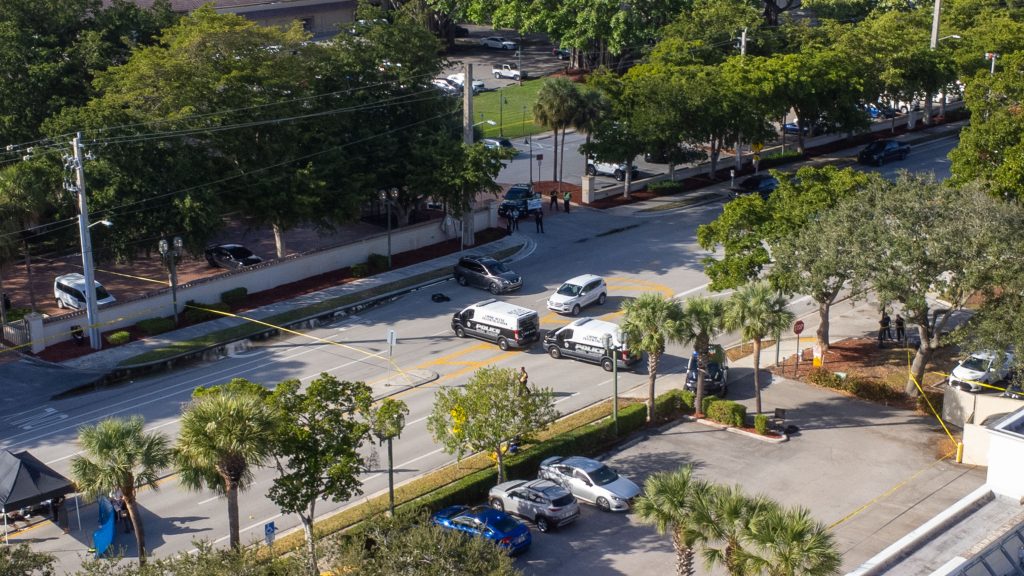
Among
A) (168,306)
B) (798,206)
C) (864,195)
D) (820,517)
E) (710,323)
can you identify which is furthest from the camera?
(168,306)

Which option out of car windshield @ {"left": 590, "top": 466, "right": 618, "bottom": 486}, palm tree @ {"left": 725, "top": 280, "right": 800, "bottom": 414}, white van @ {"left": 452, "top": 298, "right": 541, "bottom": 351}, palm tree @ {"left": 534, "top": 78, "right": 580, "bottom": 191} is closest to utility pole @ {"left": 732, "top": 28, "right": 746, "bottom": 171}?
palm tree @ {"left": 534, "top": 78, "right": 580, "bottom": 191}

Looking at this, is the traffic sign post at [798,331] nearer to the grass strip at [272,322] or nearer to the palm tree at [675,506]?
the grass strip at [272,322]

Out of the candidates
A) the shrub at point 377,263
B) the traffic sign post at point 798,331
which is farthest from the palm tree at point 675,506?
the shrub at point 377,263

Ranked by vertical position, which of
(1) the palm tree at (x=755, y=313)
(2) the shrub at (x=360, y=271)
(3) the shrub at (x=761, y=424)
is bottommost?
(3) the shrub at (x=761, y=424)

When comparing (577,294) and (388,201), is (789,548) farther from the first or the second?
(388,201)

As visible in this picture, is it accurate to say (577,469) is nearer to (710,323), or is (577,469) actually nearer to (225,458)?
(710,323)

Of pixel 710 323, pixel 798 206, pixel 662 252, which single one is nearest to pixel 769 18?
pixel 662 252
